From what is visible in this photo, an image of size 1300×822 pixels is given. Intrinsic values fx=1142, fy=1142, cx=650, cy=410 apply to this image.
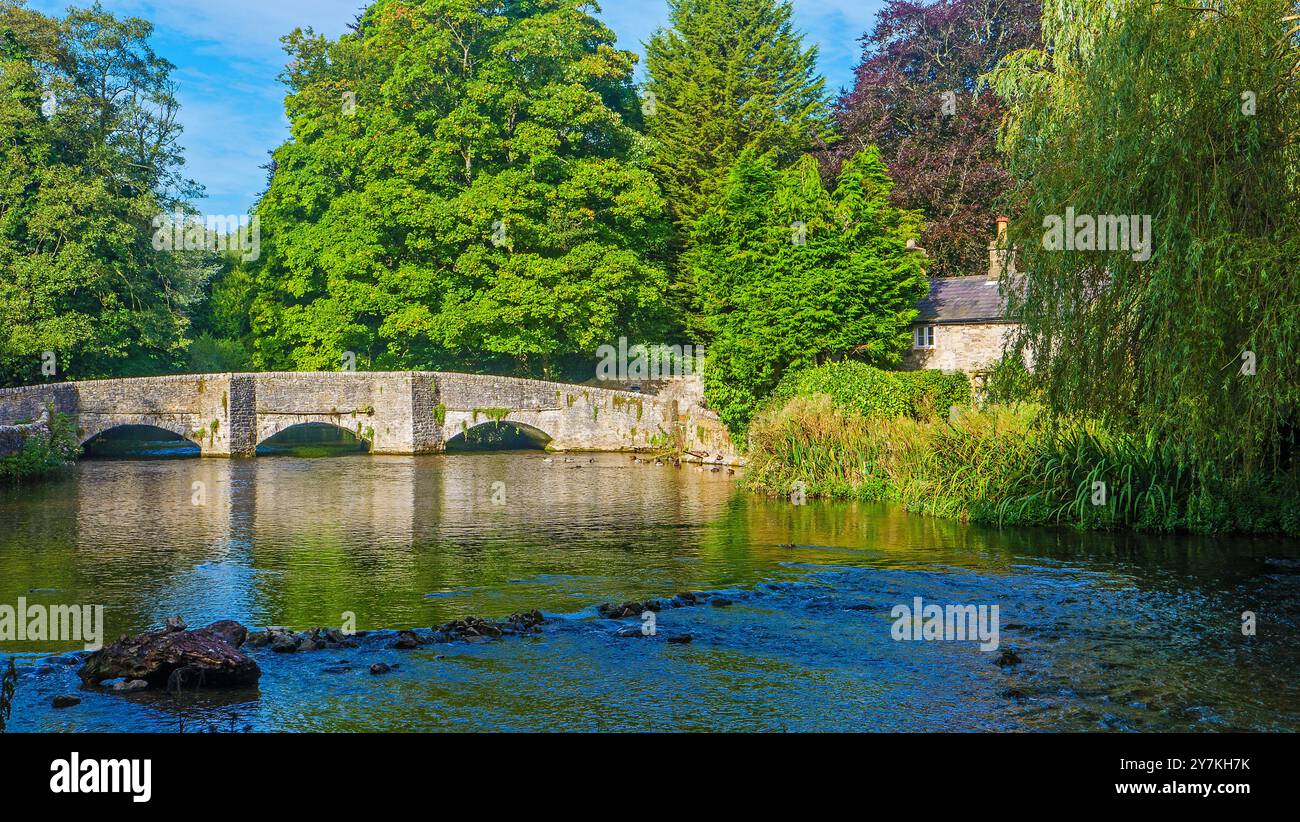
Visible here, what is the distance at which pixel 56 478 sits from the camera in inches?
1190

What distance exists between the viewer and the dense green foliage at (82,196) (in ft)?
123

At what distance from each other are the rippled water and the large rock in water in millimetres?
232

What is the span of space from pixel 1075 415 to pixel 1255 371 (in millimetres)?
4031

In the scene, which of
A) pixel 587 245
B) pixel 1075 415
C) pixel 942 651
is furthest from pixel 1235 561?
pixel 587 245

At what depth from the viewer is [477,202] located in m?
40.7

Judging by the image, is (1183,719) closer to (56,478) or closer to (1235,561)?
(1235,561)

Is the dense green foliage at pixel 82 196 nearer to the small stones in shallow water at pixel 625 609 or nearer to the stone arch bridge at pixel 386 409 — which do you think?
the stone arch bridge at pixel 386 409

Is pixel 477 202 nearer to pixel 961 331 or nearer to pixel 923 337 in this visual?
pixel 923 337

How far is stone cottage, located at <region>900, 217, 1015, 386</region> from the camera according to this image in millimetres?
34756

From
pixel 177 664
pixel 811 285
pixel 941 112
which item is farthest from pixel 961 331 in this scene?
pixel 177 664

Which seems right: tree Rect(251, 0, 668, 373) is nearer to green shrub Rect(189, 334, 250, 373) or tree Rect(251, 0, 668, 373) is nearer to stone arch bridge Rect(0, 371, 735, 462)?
stone arch bridge Rect(0, 371, 735, 462)

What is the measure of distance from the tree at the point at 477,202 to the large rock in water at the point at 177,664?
29.6 m

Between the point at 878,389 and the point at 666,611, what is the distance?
15.5m
